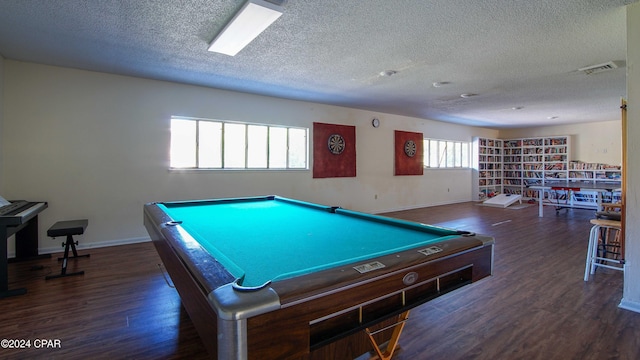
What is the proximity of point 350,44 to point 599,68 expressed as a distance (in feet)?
10.5

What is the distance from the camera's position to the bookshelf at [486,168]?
9266 millimetres

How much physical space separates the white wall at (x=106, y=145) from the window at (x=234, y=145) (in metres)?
0.16

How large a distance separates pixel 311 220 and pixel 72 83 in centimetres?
380

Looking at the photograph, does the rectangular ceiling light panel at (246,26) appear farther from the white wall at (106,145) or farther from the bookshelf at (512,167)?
the bookshelf at (512,167)

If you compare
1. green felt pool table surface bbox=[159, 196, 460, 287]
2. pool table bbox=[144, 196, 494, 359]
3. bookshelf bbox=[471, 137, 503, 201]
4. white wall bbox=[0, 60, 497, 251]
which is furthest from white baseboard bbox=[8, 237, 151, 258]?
bookshelf bbox=[471, 137, 503, 201]

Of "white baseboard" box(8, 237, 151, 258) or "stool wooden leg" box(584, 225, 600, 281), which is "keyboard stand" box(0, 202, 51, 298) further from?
"stool wooden leg" box(584, 225, 600, 281)

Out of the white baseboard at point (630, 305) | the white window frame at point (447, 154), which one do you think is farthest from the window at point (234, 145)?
the white baseboard at point (630, 305)

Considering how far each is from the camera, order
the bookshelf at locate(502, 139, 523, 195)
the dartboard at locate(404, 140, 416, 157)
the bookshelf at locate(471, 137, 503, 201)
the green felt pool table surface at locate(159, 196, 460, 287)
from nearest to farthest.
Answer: the green felt pool table surface at locate(159, 196, 460, 287) < the dartboard at locate(404, 140, 416, 157) < the bookshelf at locate(471, 137, 503, 201) < the bookshelf at locate(502, 139, 523, 195)

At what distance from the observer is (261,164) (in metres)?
5.32

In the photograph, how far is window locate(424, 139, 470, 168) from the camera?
8297 mm

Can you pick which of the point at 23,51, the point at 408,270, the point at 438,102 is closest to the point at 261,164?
the point at 23,51

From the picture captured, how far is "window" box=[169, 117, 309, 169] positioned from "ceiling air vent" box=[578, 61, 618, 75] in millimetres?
4197

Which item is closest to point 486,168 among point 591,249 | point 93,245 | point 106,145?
point 591,249

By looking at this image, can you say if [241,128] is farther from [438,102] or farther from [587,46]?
[587,46]
